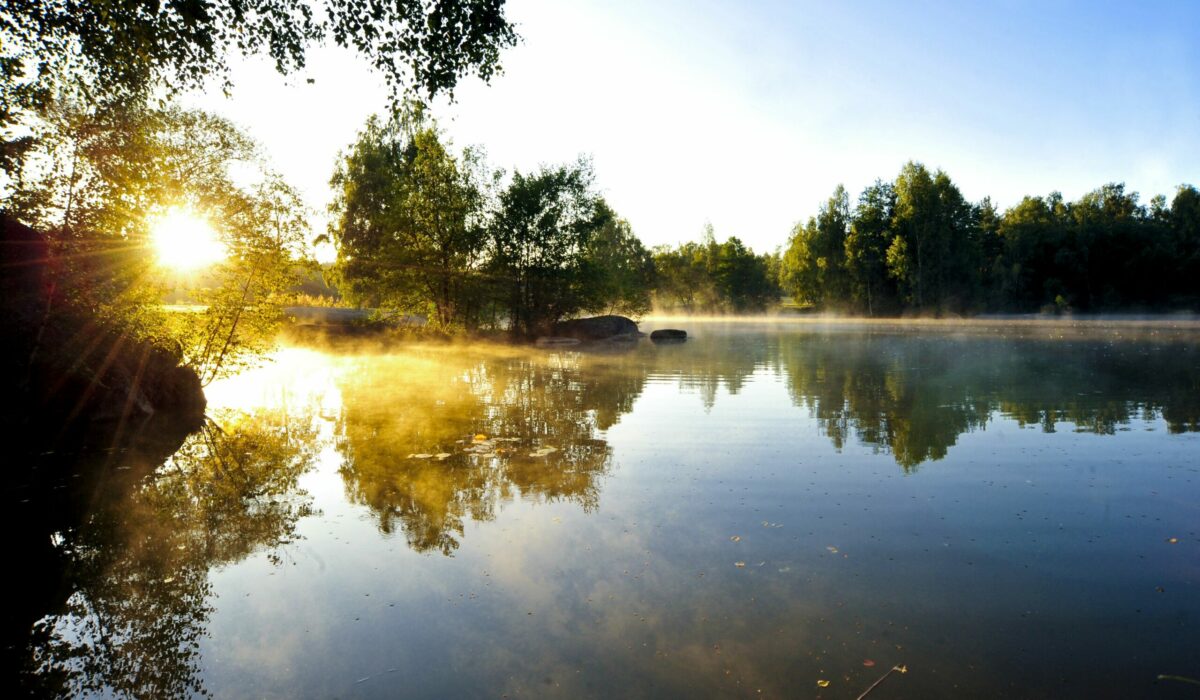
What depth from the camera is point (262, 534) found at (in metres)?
6.95

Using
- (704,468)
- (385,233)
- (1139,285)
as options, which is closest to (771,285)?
(1139,285)

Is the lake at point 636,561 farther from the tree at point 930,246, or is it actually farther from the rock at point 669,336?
the tree at point 930,246

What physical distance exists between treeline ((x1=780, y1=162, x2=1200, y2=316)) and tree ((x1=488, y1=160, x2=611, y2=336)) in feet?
158

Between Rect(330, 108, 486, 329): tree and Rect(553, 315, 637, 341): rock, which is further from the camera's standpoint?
Rect(553, 315, 637, 341): rock

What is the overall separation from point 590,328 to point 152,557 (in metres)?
38.4

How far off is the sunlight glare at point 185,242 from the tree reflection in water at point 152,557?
472 cm

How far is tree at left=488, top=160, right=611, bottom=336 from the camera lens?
137 feet

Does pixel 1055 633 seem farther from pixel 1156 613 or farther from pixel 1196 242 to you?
pixel 1196 242

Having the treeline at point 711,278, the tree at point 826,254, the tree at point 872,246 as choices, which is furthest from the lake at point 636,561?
A: the treeline at point 711,278

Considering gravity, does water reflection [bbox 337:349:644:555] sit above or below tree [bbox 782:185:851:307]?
below

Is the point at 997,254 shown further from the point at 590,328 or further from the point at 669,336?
the point at 590,328

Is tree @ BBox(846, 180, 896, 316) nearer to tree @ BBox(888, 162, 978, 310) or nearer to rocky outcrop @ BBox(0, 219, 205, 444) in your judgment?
tree @ BBox(888, 162, 978, 310)

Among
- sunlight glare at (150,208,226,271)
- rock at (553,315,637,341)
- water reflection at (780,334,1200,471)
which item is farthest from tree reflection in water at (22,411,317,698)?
rock at (553,315,637,341)

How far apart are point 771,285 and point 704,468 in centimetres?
11656
